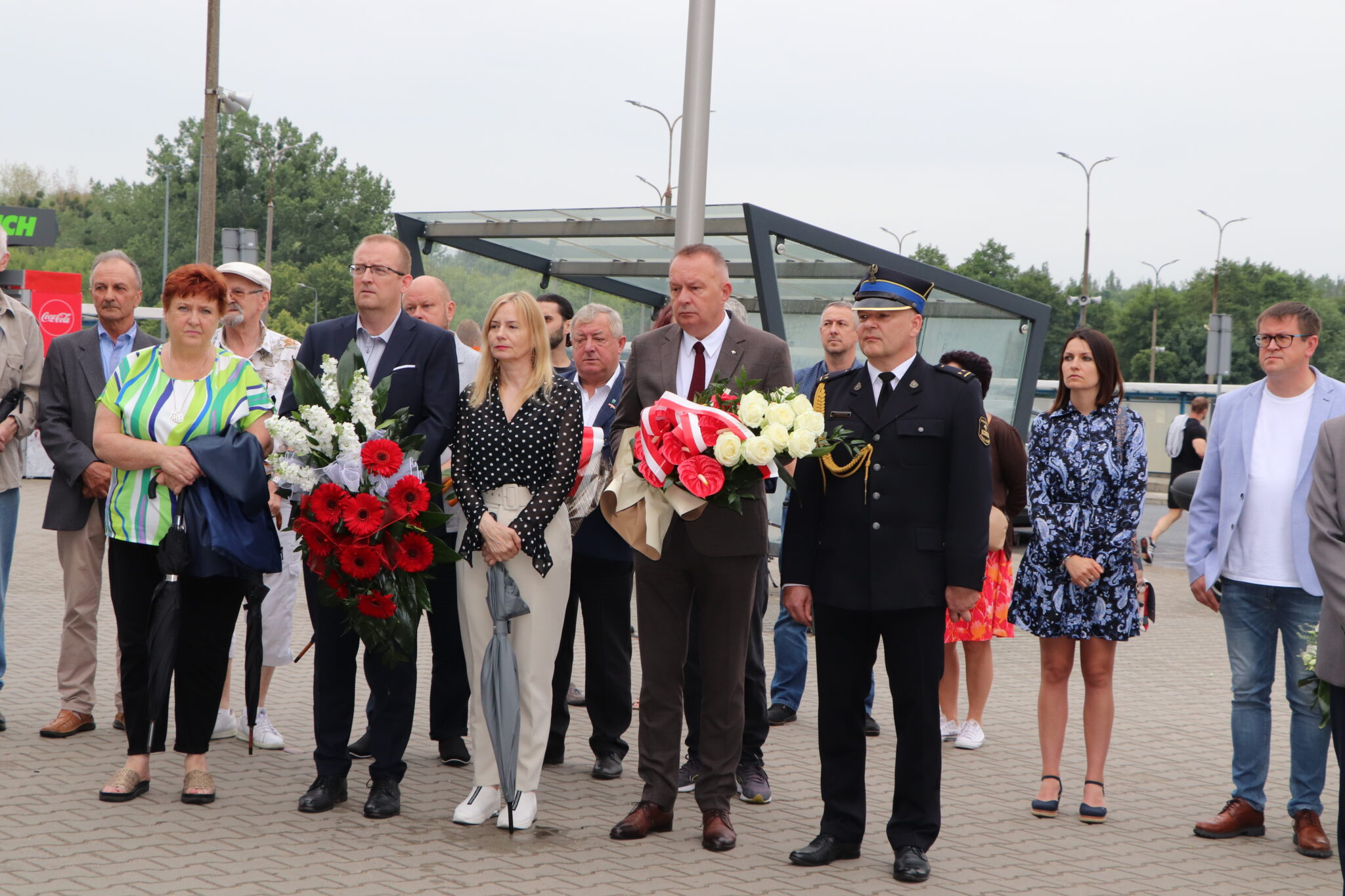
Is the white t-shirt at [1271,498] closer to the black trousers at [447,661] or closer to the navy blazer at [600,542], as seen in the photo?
the navy blazer at [600,542]

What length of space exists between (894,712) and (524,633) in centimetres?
148

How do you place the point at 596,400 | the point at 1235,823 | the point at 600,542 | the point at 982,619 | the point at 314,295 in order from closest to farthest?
the point at 1235,823, the point at 600,542, the point at 596,400, the point at 982,619, the point at 314,295

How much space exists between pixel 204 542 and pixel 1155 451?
36.0m

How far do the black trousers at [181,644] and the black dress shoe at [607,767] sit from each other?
1713 mm

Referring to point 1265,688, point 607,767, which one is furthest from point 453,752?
point 1265,688

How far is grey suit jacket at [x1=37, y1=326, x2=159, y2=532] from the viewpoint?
6438 mm

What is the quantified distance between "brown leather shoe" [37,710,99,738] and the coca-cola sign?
17.3m

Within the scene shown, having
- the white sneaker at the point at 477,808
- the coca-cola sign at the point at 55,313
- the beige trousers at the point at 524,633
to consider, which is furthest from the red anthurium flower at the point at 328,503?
the coca-cola sign at the point at 55,313

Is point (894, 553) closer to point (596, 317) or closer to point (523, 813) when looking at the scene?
point (523, 813)

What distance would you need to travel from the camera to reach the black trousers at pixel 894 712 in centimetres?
490

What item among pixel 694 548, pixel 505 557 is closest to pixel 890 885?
pixel 694 548

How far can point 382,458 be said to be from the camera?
506 cm

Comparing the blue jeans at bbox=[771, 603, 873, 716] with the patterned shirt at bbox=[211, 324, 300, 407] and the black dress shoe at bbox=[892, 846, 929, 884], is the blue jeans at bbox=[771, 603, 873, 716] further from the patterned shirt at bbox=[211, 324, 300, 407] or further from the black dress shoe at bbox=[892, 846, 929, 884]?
the patterned shirt at bbox=[211, 324, 300, 407]

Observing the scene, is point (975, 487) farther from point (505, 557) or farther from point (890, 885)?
point (505, 557)
